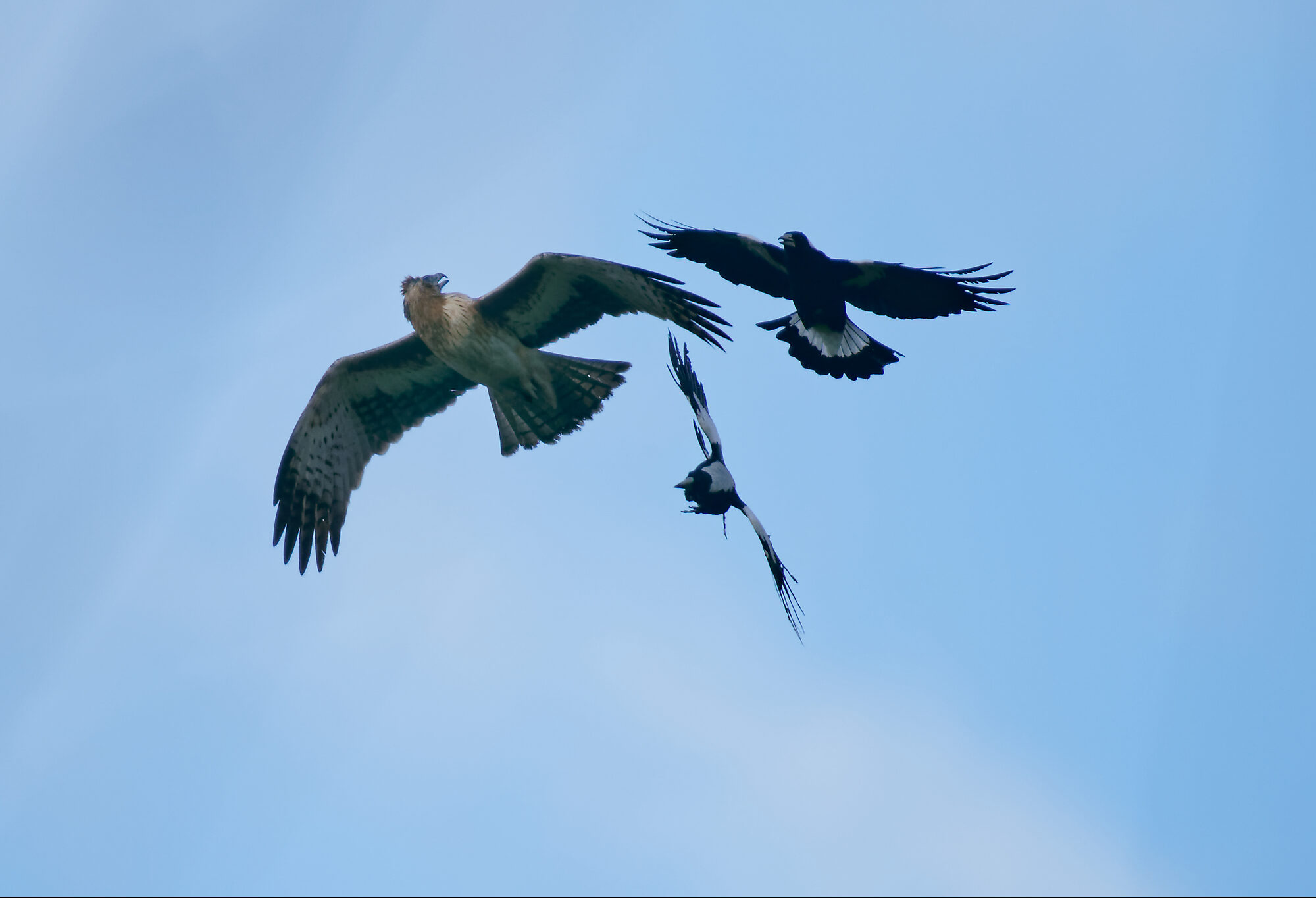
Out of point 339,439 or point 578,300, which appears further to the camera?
point 339,439

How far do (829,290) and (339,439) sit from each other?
4.27 meters

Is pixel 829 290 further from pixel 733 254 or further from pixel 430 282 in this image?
pixel 430 282

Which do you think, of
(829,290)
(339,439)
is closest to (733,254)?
(829,290)

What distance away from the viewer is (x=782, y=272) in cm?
1051

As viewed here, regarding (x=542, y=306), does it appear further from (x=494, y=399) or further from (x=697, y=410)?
(x=697, y=410)

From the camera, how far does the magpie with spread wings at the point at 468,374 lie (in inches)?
376

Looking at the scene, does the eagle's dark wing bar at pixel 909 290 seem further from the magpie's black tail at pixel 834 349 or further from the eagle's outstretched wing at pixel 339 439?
the eagle's outstretched wing at pixel 339 439

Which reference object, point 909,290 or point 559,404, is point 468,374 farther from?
point 909,290

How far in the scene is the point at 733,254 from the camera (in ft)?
34.6

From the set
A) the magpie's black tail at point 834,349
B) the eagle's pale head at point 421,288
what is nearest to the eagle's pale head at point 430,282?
the eagle's pale head at point 421,288

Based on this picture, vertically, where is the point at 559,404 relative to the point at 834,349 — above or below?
below

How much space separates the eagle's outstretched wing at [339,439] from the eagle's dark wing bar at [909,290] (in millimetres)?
3300

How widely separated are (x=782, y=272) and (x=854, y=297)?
634 mm

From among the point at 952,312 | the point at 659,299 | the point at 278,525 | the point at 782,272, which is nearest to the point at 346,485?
the point at 278,525
